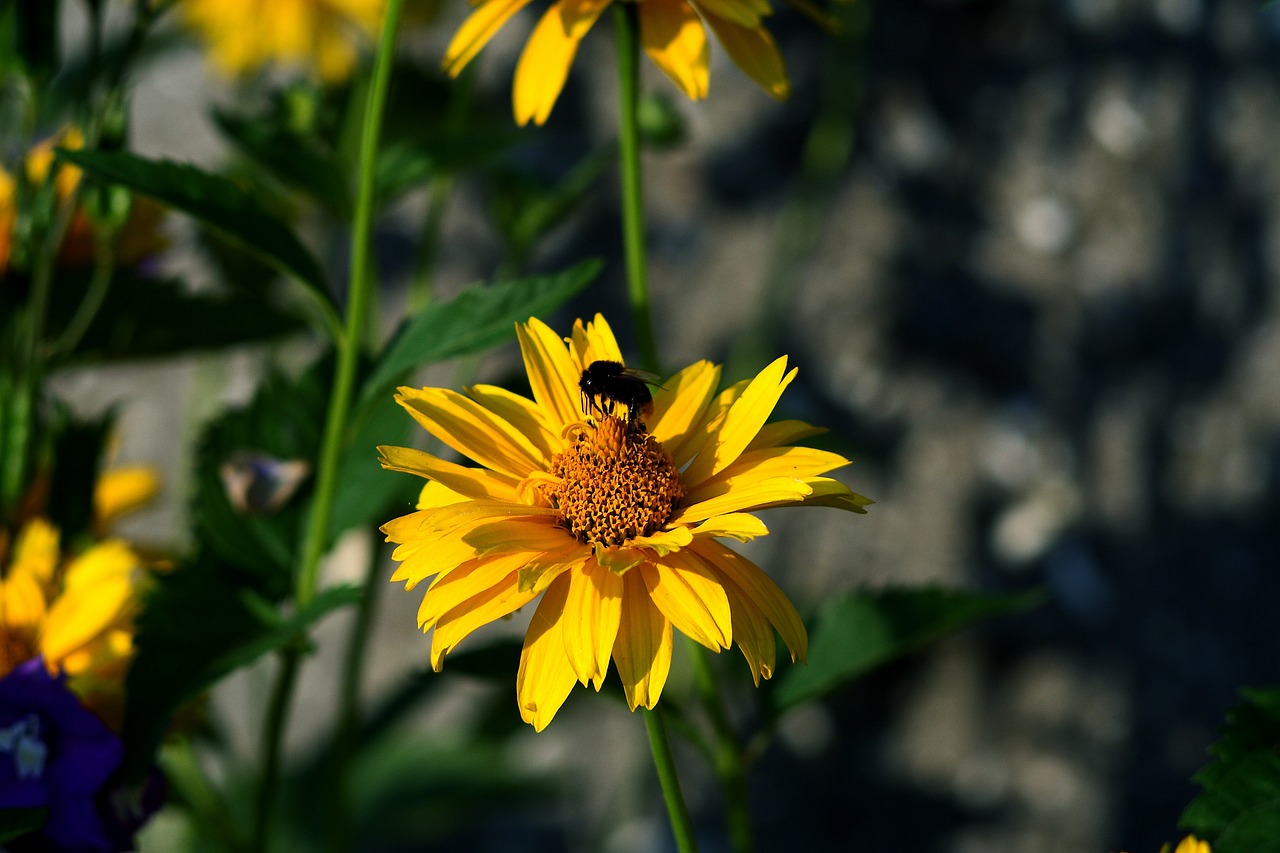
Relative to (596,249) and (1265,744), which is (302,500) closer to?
(1265,744)

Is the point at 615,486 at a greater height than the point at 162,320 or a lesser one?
lesser

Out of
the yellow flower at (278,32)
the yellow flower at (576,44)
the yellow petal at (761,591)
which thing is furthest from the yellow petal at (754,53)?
the yellow flower at (278,32)

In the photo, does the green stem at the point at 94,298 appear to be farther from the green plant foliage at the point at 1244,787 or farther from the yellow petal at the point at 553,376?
the green plant foliage at the point at 1244,787

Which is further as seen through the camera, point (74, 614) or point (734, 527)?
point (74, 614)

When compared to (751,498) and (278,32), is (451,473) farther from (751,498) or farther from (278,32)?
(278,32)

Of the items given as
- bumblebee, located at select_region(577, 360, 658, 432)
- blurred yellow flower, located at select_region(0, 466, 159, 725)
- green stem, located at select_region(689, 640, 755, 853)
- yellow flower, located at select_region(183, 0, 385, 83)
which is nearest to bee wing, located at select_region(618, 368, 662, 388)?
bumblebee, located at select_region(577, 360, 658, 432)

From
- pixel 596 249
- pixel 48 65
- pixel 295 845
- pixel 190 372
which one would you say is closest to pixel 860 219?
pixel 596 249

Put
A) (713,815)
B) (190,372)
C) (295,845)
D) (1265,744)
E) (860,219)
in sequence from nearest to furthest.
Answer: (1265,744) < (295,845) < (713,815) < (190,372) < (860,219)

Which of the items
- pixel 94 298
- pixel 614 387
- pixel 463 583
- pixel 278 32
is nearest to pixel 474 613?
pixel 463 583
